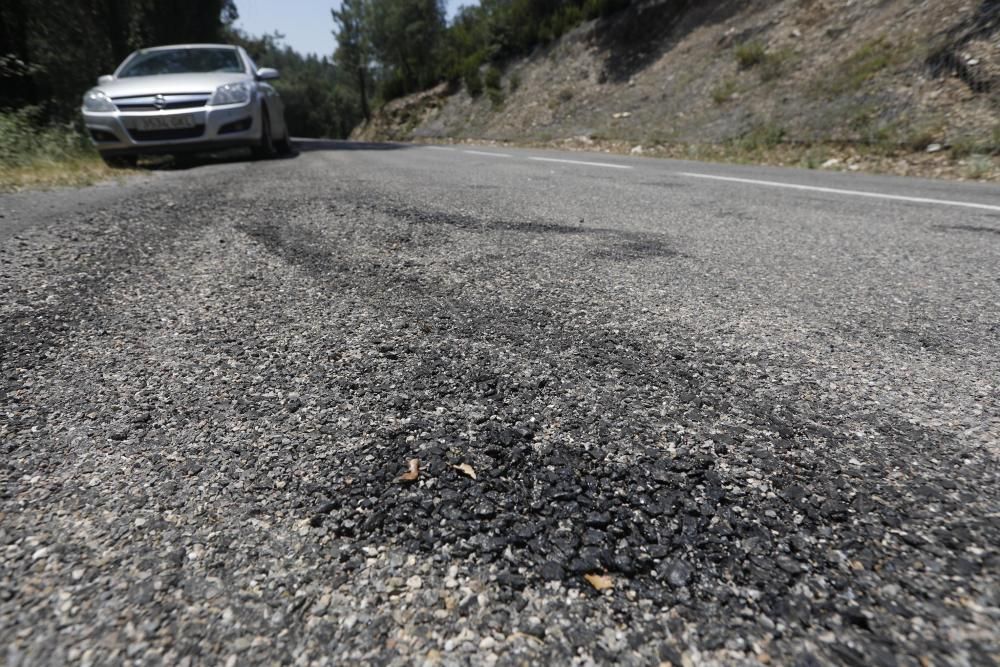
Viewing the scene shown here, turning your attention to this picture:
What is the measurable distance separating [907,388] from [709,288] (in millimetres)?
827

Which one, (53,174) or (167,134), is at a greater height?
(167,134)

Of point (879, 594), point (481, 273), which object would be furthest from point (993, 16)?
point (879, 594)

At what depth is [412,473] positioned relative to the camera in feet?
3.55

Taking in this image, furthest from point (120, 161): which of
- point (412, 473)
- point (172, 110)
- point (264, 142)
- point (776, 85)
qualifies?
point (776, 85)

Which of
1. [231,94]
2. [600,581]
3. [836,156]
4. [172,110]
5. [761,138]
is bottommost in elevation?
[836,156]

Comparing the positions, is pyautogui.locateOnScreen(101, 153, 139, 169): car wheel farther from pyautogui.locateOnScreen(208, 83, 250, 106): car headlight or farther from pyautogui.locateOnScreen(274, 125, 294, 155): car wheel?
pyautogui.locateOnScreen(274, 125, 294, 155): car wheel

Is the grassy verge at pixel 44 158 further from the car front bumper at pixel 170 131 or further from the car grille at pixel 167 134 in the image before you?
the car grille at pixel 167 134

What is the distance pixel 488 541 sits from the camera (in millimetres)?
927

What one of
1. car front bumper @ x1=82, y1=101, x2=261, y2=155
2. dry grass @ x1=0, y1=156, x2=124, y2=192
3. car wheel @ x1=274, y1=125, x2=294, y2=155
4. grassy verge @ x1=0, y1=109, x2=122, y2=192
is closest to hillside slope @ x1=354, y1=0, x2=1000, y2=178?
car wheel @ x1=274, y1=125, x2=294, y2=155

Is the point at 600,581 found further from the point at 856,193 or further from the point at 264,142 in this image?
the point at 264,142

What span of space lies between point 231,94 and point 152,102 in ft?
2.47

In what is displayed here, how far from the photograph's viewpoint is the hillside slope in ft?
25.9

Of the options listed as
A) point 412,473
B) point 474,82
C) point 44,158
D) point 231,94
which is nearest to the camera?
point 412,473

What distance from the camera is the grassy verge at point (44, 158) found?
4.29m
